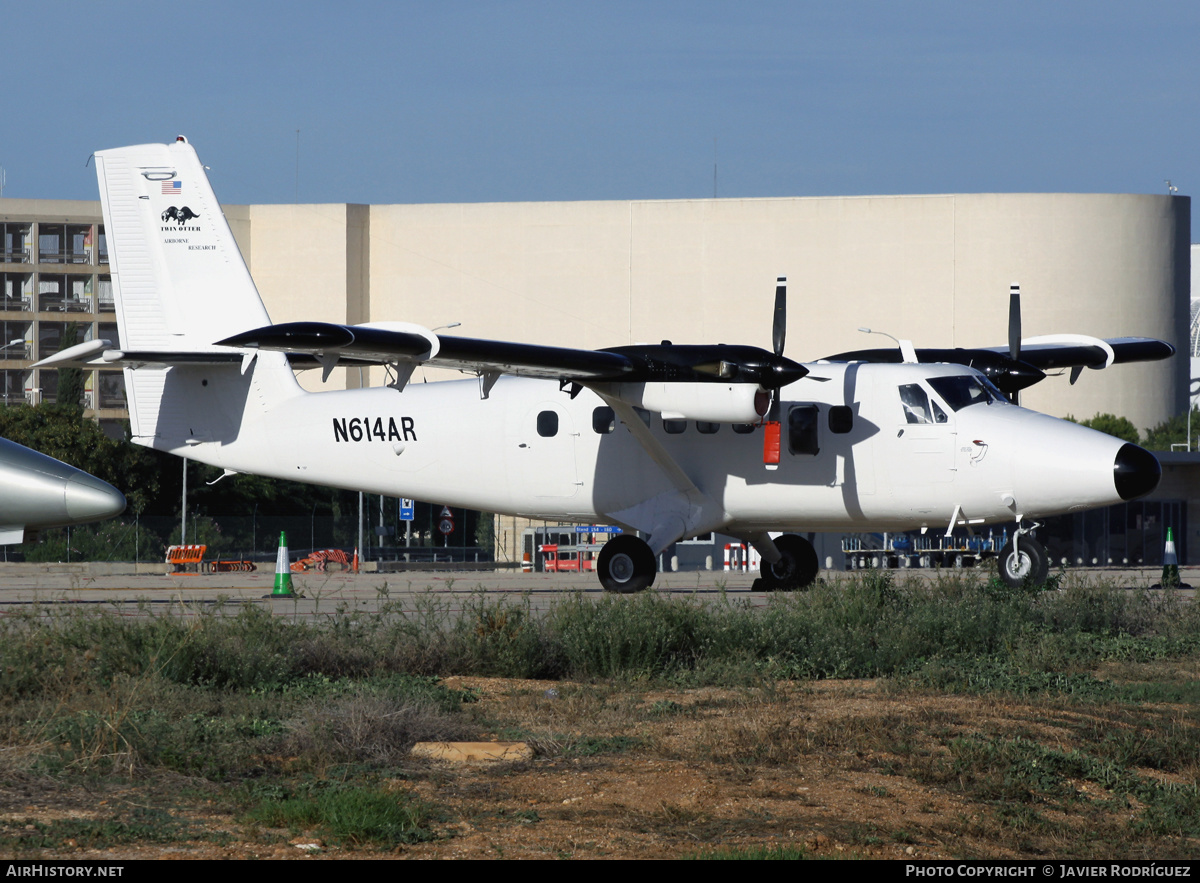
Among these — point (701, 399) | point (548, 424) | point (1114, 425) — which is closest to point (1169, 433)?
point (1114, 425)

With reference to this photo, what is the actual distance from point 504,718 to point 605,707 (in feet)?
2.38

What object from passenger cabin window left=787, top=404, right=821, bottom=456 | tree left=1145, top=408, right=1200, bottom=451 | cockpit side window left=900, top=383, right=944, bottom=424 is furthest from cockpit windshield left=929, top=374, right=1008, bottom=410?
tree left=1145, top=408, right=1200, bottom=451

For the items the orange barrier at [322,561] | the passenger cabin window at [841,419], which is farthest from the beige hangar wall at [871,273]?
the passenger cabin window at [841,419]

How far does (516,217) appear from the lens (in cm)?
8688

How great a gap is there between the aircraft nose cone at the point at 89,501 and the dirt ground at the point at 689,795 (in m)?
4.82

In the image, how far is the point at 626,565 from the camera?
63.6ft

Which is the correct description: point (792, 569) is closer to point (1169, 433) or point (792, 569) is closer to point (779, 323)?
point (779, 323)

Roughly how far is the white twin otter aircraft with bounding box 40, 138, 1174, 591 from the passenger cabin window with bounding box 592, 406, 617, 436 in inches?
1.0

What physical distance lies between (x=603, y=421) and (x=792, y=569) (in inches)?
147

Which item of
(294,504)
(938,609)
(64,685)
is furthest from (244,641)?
(294,504)

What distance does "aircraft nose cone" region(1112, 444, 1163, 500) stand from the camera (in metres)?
17.2

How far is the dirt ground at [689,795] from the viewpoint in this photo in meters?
6.14

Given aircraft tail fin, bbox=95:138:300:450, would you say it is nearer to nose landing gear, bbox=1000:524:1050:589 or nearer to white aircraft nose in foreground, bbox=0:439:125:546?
white aircraft nose in foreground, bbox=0:439:125:546

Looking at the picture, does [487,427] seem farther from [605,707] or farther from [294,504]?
[294,504]
